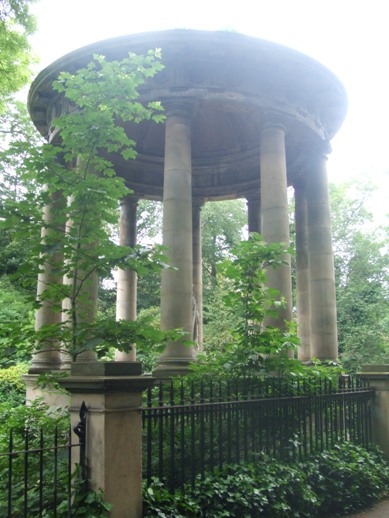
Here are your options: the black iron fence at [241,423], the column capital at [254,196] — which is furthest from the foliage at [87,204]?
the column capital at [254,196]

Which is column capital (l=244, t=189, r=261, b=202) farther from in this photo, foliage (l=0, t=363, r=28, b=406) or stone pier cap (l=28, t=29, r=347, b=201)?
foliage (l=0, t=363, r=28, b=406)

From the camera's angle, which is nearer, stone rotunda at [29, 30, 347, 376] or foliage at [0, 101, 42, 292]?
foliage at [0, 101, 42, 292]

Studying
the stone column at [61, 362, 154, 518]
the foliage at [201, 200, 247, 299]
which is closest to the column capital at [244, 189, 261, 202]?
the stone column at [61, 362, 154, 518]

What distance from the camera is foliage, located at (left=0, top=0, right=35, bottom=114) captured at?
64.8ft

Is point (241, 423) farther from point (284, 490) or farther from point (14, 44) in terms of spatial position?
point (14, 44)

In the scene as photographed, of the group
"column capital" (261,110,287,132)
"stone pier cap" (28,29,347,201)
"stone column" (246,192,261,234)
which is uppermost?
"stone pier cap" (28,29,347,201)

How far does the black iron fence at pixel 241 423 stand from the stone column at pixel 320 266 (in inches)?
255

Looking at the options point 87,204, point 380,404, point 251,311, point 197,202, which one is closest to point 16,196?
point 87,204

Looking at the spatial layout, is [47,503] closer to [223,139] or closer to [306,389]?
[306,389]

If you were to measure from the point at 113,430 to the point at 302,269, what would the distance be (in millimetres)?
17886

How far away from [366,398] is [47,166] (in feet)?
32.1

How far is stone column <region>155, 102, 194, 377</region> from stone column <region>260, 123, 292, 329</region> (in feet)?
8.67

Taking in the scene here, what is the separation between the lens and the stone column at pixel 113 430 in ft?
23.2

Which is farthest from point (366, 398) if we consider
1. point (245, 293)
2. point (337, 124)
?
point (337, 124)
